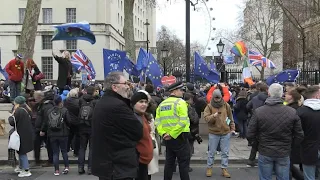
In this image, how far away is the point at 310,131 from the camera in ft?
20.4

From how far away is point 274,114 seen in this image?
5730 mm

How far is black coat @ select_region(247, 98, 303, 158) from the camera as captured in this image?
5.71 meters

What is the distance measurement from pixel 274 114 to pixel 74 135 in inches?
236

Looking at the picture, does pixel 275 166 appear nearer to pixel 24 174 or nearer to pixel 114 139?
pixel 114 139

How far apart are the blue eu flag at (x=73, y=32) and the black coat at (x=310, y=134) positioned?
1000cm

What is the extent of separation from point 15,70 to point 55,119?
19.8ft

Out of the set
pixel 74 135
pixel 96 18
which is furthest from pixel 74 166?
pixel 96 18

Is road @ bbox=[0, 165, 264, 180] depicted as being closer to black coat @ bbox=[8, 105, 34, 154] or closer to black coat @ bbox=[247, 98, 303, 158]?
black coat @ bbox=[8, 105, 34, 154]

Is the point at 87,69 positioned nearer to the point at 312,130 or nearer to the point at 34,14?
the point at 34,14

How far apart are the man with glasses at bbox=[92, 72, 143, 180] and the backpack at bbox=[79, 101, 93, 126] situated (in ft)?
14.5

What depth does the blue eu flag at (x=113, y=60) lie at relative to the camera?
522 inches

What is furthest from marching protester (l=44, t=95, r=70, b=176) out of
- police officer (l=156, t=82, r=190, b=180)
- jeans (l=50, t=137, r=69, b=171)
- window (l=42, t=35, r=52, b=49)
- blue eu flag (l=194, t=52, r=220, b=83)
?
window (l=42, t=35, r=52, b=49)

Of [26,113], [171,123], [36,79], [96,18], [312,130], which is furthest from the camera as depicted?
[96,18]

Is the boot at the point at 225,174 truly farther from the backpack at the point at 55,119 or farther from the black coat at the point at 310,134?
the backpack at the point at 55,119
